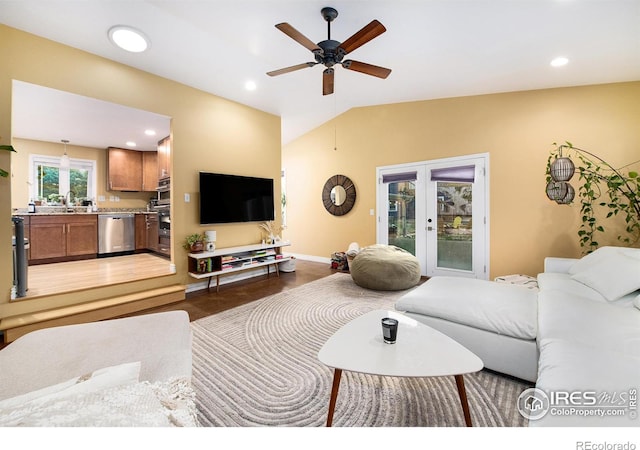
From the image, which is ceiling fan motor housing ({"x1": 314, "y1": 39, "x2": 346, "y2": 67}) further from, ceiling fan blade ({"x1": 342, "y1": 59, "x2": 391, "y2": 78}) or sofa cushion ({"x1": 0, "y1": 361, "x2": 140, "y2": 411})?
sofa cushion ({"x1": 0, "y1": 361, "x2": 140, "y2": 411})

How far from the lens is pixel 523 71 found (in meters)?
3.16

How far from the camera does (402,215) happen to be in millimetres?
4949

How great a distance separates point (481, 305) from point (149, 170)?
637 centimetres

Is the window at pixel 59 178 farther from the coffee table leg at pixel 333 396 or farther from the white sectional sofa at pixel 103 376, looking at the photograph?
the coffee table leg at pixel 333 396

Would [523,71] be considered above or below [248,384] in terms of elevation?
above

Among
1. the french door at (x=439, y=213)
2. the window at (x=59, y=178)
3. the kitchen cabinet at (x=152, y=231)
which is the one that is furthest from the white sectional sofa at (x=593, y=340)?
the window at (x=59, y=178)

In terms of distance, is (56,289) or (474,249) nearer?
(56,289)

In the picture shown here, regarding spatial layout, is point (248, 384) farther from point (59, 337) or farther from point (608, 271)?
point (608, 271)

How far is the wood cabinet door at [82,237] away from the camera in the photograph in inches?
180

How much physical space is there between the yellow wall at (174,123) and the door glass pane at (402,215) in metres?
2.23

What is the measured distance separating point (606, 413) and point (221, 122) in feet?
15.4

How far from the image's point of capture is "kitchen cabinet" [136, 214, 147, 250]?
5.40 m

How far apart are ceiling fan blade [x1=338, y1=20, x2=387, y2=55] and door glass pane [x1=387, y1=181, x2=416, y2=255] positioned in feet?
9.60

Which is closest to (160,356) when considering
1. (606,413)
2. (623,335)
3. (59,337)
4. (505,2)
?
(59,337)
